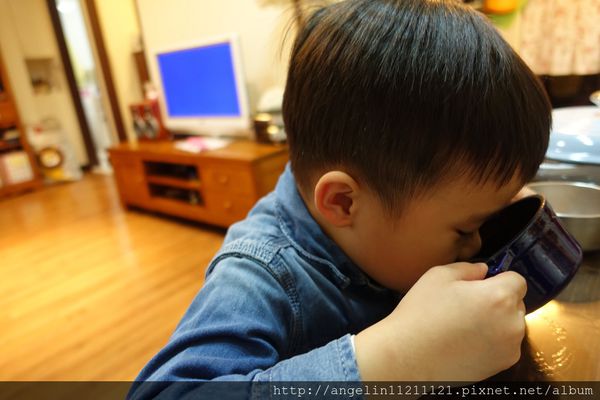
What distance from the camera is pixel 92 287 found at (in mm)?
1885

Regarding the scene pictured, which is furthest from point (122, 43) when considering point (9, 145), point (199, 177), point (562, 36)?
point (562, 36)

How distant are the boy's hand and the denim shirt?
0.02 metres

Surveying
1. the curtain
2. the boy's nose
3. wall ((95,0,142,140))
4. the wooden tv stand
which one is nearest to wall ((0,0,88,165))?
wall ((95,0,142,140))

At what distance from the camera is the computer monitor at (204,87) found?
2.21 meters

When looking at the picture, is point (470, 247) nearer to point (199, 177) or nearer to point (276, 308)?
point (276, 308)

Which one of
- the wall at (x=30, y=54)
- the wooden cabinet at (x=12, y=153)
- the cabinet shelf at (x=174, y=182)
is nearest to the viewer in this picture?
the cabinet shelf at (x=174, y=182)

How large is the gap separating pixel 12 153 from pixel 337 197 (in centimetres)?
405

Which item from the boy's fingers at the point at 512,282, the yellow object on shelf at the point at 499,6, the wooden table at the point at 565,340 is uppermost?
the yellow object on shelf at the point at 499,6

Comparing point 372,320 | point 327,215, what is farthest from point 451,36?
point 372,320

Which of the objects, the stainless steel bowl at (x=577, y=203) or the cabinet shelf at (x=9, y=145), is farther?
the cabinet shelf at (x=9, y=145)

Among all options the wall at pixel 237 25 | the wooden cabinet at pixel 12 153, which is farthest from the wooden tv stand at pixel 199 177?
the wooden cabinet at pixel 12 153

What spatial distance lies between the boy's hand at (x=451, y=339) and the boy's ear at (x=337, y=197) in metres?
0.14

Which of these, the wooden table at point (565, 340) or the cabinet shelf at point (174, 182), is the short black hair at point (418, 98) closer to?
the wooden table at point (565, 340)

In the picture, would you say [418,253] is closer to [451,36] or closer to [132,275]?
[451,36]
